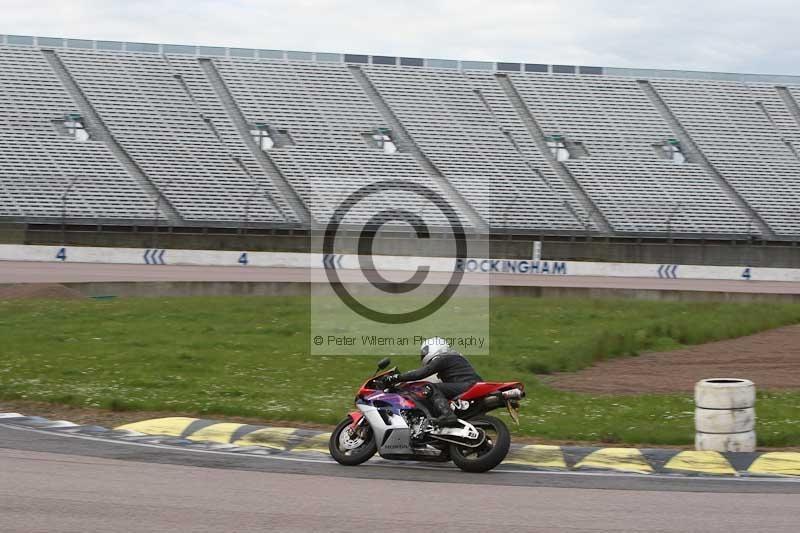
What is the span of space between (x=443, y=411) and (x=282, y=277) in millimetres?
26699

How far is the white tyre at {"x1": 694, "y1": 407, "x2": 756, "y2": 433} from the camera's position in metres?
11.4

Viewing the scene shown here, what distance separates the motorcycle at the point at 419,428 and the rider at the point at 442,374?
0.10 m

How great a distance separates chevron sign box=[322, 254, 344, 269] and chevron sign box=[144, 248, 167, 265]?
21.7ft

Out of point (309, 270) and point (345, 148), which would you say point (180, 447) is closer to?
point (309, 270)

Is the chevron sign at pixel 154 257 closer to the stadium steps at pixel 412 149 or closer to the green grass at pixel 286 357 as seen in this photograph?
the green grass at pixel 286 357

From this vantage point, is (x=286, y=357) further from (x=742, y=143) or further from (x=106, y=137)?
(x=742, y=143)

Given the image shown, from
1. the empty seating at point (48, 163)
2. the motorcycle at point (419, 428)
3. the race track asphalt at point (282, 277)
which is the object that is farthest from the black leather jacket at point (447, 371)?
the empty seating at point (48, 163)

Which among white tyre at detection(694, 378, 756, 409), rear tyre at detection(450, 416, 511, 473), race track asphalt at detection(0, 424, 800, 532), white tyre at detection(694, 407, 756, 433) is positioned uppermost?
white tyre at detection(694, 378, 756, 409)

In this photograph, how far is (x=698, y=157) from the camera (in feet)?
184

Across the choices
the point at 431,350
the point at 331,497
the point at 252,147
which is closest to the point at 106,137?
the point at 252,147

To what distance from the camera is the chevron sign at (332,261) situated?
4134 centimetres

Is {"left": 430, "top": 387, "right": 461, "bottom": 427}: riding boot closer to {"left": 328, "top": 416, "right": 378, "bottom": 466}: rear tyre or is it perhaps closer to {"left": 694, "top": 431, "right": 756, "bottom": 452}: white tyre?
{"left": 328, "top": 416, "right": 378, "bottom": 466}: rear tyre

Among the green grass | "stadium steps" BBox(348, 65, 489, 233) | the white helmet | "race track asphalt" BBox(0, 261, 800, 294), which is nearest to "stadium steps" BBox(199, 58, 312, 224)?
"race track asphalt" BBox(0, 261, 800, 294)

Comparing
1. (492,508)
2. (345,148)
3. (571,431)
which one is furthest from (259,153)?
(492,508)
